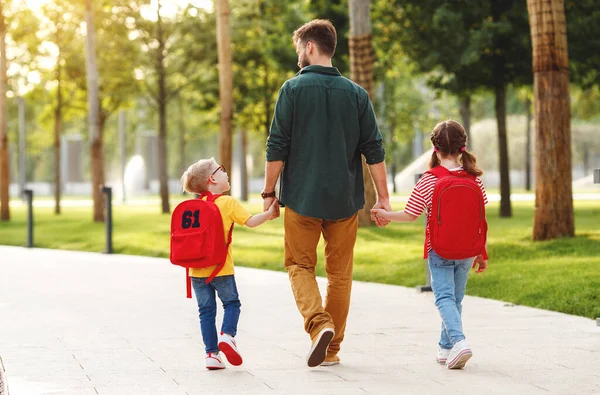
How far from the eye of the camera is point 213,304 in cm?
690

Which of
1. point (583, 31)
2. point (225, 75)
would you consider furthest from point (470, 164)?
point (583, 31)

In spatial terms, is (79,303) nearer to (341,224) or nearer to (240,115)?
(341,224)

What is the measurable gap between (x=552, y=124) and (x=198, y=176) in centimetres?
958

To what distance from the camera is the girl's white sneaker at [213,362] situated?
22.5 ft

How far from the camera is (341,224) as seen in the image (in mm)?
6867

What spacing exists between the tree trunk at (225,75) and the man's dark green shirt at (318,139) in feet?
55.9

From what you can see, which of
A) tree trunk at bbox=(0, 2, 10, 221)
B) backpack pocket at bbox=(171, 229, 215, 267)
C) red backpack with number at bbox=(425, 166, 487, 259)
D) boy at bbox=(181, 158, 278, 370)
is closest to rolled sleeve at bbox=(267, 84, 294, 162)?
boy at bbox=(181, 158, 278, 370)

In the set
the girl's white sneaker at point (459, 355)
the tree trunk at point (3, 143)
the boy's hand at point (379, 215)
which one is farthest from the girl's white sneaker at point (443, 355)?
the tree trunk at point (3, 143)

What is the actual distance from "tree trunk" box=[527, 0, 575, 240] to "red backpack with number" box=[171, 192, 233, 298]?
A: 9.51 metres

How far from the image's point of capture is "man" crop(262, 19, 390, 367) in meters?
6.66

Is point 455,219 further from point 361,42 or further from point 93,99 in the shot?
point 93,99

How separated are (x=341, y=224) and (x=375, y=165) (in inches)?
16.3

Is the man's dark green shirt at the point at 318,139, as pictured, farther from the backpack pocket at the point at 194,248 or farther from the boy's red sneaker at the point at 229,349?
the boy's red sneaker at the point at 229,349

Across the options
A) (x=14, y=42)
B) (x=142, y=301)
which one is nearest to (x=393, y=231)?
(x=142, y=301)
